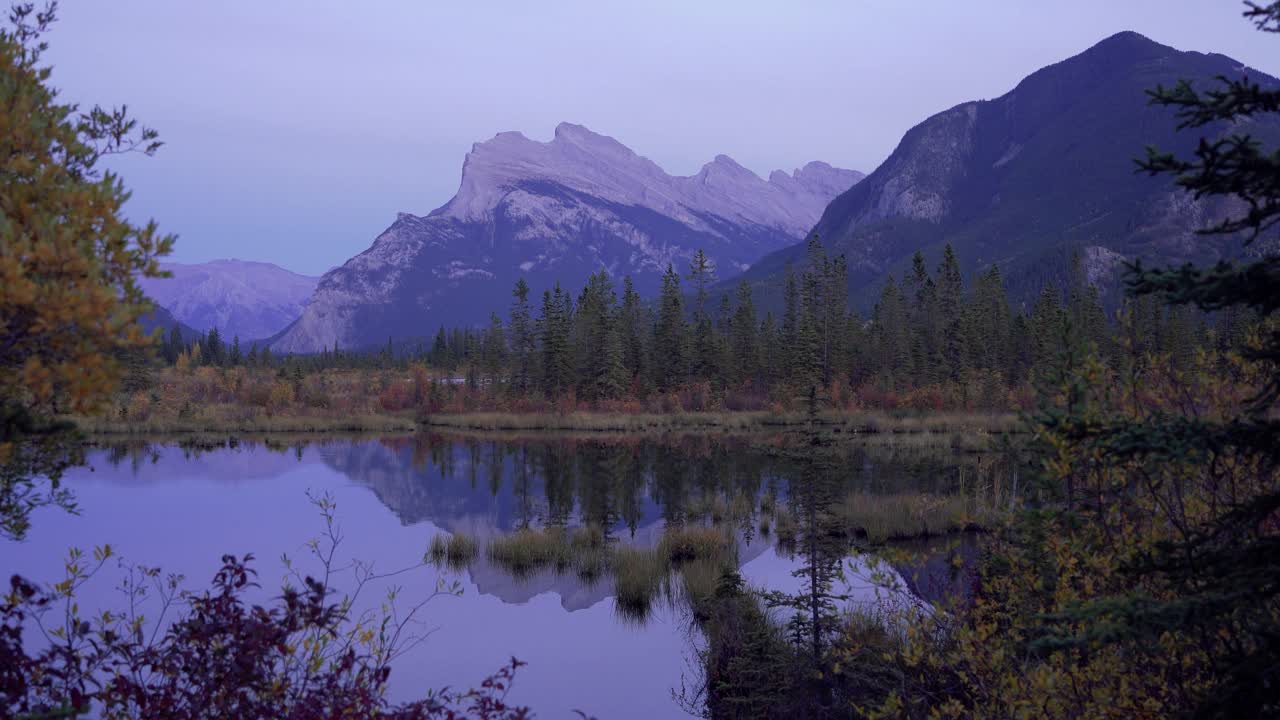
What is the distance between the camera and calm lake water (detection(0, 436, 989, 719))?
15883 millimetres

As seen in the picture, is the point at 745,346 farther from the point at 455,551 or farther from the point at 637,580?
the point at 637,580

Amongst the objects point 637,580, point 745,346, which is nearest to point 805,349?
point 745,346

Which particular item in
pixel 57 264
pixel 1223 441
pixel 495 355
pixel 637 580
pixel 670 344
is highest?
pixel 670 344

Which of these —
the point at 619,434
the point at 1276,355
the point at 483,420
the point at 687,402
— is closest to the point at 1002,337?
the point at 687,402

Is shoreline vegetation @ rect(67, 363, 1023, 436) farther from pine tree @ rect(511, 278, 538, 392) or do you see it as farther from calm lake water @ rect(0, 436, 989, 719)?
calm lake water @ rect(0, 436, 989, 719)

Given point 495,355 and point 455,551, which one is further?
point 495,355

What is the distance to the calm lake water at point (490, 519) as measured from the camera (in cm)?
1588

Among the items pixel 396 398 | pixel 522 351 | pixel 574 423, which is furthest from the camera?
pixel 522 351

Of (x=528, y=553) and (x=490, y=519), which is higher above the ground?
(x=528, y=553)

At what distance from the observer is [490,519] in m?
31.9

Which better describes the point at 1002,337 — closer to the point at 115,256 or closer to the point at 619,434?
the point at 619,434

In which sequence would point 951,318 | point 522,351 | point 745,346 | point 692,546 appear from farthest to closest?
point 745,346 < point 522,351 < point 951,318 < point 692,546

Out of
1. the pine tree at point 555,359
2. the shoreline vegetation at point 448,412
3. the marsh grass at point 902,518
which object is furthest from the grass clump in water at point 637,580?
the pine tree at point 555,359

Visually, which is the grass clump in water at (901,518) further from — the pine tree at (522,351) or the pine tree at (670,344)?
the pine tree at (522,351)
